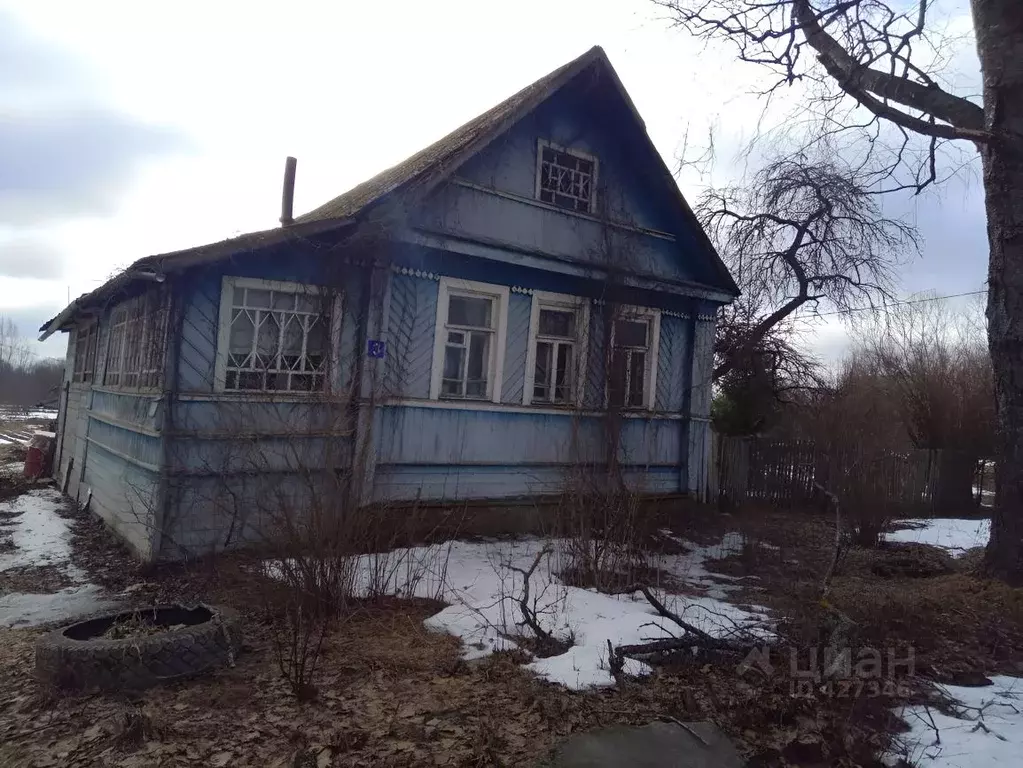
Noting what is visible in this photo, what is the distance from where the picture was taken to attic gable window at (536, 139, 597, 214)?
991 cm

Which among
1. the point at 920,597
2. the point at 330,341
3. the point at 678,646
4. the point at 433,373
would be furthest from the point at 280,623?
the point at 920,597

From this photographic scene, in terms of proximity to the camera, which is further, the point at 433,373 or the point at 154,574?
the point at 433,373

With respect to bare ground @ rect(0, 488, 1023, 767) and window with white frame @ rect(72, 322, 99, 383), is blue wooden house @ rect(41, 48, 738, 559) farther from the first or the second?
bare ground @ rect(0, 488, 1023, 767)

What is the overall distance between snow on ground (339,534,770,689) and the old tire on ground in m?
1.54

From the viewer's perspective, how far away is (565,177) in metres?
10.2

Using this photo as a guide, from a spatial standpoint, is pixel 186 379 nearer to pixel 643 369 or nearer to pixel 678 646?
pixel 678 646

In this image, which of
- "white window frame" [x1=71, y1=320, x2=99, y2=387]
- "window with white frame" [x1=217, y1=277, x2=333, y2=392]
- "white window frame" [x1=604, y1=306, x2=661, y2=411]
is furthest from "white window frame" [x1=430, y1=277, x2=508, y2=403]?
"white window frame" [x1=71, y1=320, x2=99, y2=387]

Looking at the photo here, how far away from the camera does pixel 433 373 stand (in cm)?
879

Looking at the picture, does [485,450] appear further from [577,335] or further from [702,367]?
[702,367]

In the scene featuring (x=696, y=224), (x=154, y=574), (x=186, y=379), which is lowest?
(x=154, y=574)

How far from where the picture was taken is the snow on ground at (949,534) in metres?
10.5

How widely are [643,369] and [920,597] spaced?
5.13 meters

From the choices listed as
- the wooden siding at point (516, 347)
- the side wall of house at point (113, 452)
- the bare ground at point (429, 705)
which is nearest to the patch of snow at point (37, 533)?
the side wall of house at point (113, 452)

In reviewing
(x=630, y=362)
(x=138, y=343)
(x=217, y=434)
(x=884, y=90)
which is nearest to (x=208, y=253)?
(x=217, y=434)
